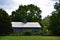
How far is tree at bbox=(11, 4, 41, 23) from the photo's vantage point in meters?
123

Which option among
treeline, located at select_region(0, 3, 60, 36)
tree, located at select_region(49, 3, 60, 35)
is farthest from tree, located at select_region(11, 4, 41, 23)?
tree, located at select_region(49, 3, 60, 35)

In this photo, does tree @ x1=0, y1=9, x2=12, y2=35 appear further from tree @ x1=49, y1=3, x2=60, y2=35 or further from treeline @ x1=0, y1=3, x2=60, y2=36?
tree @ x1=49, y1=3, x2=60, y2=35

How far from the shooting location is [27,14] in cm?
12469

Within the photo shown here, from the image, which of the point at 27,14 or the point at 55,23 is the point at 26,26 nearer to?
the point at 27,14

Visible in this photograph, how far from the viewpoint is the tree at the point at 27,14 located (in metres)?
123

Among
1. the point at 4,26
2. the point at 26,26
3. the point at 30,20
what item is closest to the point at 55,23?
the point at 4,26

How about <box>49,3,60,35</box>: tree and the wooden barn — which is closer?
<box>49,3,60,35</box>: tree

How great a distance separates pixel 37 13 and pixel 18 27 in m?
19.8

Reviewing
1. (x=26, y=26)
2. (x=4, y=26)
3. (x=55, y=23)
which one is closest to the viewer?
(x=4, y=26)

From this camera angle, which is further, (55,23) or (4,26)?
(55,23)

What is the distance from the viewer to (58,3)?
9538 centimetres

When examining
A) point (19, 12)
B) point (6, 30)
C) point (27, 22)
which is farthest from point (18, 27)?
point (6, 30)

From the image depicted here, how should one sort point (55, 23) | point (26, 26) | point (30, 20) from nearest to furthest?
point (55, 23)
point (26, 26)
point (30, 20)

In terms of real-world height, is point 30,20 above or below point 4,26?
below
